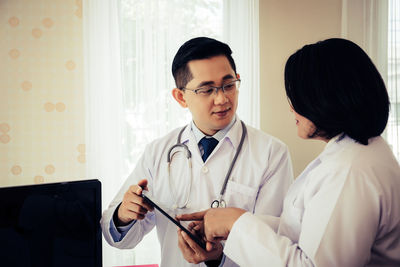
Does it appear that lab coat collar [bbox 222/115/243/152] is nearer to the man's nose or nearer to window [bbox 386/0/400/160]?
the man's nose

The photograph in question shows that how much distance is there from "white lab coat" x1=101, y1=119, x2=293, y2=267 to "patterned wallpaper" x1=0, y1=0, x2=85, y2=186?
1.13m

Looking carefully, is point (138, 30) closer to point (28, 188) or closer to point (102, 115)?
point (102, 115)

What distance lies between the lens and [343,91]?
0.80 metres

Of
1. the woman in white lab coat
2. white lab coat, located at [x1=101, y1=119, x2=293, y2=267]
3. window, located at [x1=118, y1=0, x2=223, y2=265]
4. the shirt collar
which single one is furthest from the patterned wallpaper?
the woman in white lab coat

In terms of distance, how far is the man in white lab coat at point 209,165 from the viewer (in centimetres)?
130

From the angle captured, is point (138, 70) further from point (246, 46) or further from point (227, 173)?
point (227, 173)

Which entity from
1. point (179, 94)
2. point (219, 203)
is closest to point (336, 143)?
point (219, 203)

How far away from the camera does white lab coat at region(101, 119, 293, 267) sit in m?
1.30

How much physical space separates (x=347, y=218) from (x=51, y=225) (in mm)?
892

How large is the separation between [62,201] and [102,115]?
1377mm

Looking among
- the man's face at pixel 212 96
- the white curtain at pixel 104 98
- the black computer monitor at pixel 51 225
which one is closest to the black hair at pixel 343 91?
the man's face at pixel 212 96

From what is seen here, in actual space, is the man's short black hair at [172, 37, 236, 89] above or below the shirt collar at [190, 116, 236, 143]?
above

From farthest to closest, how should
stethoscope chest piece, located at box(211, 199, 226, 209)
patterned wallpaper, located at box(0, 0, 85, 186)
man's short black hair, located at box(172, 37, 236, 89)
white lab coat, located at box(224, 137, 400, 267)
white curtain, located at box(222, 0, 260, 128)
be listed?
1. white curtain, located at box(222, 0, 260, 128)
2. patterned wallpaper, located at box(0, 0, 85, 186)
3. man's short black hair, located at box(172, 37, 236, 89)
4. stethoscope chest piece, located at box(211, 199, 226, 209)
5. white lab coat, located at box(224, 137, 400, 267)

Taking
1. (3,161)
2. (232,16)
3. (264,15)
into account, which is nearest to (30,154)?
(3,161)
